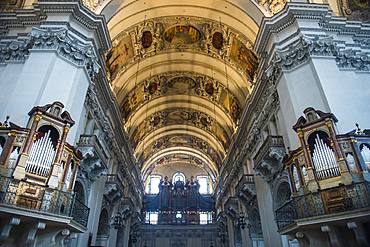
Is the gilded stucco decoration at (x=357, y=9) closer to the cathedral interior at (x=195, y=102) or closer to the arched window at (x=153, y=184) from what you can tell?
the cathedral interior at (x=195, y=102)

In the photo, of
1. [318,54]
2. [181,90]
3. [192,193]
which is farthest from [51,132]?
[192,193]

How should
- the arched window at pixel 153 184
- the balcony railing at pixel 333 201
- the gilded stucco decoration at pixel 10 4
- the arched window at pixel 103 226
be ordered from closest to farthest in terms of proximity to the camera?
the balcony railing at pixel 333 201 < the gilded stucco decoration at pixel 10 4 < the arched window at pixel 103 226 < the arched window at pixel 153 184

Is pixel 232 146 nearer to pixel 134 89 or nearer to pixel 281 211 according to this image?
pixel 134 89

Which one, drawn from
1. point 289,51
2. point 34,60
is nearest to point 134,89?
point 34,60

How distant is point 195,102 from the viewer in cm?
2103

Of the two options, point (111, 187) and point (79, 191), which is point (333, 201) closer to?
point (79, 191)

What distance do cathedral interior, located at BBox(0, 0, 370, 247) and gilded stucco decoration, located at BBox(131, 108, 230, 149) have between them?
1023mm

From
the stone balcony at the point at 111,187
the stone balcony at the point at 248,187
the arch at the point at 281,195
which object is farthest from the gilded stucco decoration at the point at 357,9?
the stone balcony at the point at 111,187

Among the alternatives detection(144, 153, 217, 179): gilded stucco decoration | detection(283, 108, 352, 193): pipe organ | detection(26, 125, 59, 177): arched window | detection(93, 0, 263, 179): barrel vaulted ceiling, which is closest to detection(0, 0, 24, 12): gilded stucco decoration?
detection(93, 0, 263, 179): barrel vaulted ceiling

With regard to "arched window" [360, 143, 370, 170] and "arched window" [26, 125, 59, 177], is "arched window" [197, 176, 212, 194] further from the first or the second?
"arched window" [26, 125, 59, 177]

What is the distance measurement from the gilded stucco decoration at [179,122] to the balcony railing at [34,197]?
13.5m

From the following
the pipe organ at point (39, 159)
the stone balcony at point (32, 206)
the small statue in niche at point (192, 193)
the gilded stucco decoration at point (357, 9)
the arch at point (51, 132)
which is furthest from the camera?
the small statue in niche at point (192, 193)

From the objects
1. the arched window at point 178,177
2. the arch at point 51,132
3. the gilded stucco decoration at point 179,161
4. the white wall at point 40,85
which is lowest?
the arch at point 51,132

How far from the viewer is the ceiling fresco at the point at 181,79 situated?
48.3 ft
